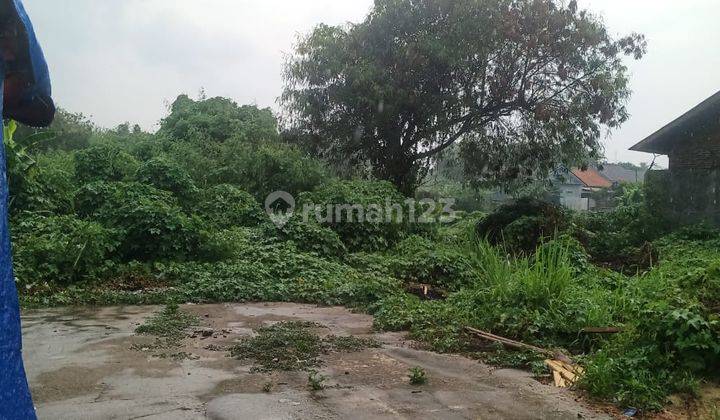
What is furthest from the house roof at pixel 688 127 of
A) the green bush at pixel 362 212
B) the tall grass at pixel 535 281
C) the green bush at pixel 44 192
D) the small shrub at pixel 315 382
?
the green bush at pixel 44 192

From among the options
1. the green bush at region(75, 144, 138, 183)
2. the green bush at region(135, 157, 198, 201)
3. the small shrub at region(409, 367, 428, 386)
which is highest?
the green bush at region(75, 144, 138, 183)

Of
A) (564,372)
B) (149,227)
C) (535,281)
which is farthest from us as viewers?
(149,227)

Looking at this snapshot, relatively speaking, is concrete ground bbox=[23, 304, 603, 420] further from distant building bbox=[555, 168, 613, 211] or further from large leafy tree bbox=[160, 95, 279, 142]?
distant building bbox=[555, 168, 613, 211]

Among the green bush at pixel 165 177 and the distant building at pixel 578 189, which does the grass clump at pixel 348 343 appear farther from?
the distant building at pixel 578 189

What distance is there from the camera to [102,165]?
13.3m

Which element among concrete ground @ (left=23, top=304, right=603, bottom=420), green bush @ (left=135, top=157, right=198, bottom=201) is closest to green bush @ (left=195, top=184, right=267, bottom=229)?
green bush @ (left=135, top=157, right=198, bottom=201)

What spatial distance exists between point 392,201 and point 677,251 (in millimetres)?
6395

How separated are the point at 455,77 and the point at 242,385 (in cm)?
1246

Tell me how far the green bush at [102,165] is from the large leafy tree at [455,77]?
4.77m

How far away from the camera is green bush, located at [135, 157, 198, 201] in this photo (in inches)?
485

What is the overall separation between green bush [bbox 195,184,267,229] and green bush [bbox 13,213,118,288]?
12.6 ft

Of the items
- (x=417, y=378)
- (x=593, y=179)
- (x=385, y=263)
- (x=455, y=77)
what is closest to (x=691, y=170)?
(x=455, y=77)

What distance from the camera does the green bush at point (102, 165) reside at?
515 inches

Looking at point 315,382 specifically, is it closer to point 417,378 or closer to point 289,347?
point 417,378
